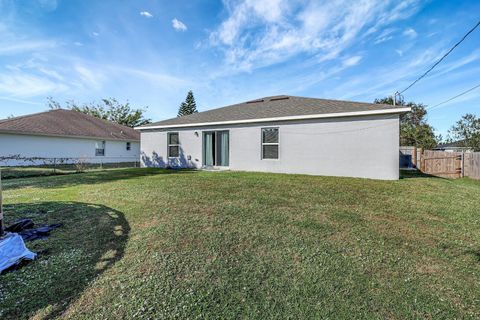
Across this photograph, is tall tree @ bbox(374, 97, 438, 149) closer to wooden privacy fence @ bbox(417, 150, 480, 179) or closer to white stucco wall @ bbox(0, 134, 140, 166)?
wooden privacy fence @ bbox(417, 150, 480, 179)

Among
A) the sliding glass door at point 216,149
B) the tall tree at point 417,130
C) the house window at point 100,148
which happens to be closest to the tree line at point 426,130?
the tall tree at point 417,130

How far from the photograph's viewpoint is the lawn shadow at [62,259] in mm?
2409

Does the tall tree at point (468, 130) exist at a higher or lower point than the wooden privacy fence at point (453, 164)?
higher

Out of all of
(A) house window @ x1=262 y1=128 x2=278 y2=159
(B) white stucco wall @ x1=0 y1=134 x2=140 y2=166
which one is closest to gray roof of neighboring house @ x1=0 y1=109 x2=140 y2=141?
(B) white stucco wall @ x1=0 y1=134 x2=140 y2=166

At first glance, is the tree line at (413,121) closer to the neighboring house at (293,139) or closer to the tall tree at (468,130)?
the tall tree at (468,130)

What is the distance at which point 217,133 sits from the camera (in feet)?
39.6

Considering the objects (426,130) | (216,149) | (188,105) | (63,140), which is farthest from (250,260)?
(188,105)

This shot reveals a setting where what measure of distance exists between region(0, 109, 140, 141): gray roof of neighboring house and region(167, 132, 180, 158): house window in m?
9.63

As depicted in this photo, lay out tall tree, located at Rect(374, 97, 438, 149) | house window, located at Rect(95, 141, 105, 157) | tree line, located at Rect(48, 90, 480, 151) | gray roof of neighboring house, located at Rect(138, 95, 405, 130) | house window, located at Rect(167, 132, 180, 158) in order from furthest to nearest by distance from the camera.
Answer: tall tree, located at Rect(374, 97, 438, 149), tree line, located at Rect(48, 90, 480, 151), house window, located at Rect(95, 141, 105, 157), house window, located at Rect(167, 132, 180, 158), gray roof of neighboring house, located at Rect(138, 95, 405, 130)

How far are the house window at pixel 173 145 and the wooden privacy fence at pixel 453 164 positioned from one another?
13767 mm

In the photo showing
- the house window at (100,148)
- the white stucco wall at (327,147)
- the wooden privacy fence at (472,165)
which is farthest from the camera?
the house window at (100,148)

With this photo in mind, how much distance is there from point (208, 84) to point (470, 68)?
14749mm

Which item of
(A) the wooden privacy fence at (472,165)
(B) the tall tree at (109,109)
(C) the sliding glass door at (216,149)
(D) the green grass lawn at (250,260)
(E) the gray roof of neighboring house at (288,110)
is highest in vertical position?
(B) the tall tree at (109,109)

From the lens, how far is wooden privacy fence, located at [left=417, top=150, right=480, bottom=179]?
11547 mm
